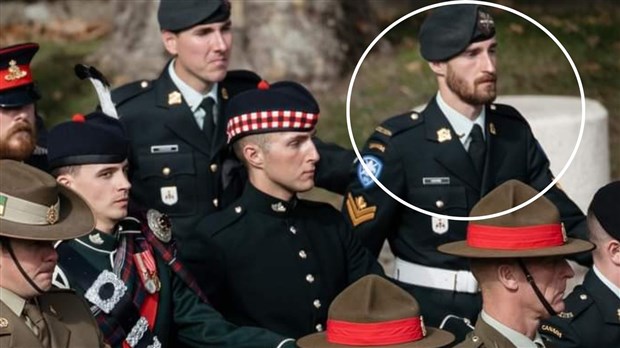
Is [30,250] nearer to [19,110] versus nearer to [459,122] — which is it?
[19,110]

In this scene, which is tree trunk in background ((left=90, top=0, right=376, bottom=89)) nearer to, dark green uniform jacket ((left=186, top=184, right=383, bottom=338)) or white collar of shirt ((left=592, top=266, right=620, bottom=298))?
dark green uniform jacket ((left=186, top=184, right=383, bottom=338))

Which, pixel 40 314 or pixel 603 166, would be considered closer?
pixel 40 314

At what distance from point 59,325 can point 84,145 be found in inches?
45.5

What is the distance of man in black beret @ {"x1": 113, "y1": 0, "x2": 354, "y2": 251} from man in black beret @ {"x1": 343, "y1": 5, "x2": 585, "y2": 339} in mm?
381

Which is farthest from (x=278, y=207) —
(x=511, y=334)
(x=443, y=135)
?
(x=511, y=334)

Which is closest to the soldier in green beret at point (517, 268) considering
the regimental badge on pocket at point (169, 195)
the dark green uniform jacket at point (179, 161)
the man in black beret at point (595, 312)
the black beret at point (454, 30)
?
the man in black beret at point (595, 312)

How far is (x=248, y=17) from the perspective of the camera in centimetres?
1381

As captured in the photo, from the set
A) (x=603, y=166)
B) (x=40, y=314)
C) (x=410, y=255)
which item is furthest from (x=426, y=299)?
(x=603, y=166)

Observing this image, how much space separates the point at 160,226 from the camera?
7367 mm

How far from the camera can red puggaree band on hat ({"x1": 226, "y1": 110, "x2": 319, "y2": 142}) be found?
7.62 meters

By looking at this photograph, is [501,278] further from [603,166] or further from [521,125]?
[603,166]

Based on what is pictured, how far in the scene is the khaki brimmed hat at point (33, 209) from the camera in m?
5.97

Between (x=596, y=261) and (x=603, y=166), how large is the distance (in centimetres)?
459

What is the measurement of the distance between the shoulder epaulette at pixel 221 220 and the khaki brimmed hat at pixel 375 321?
1335mm
